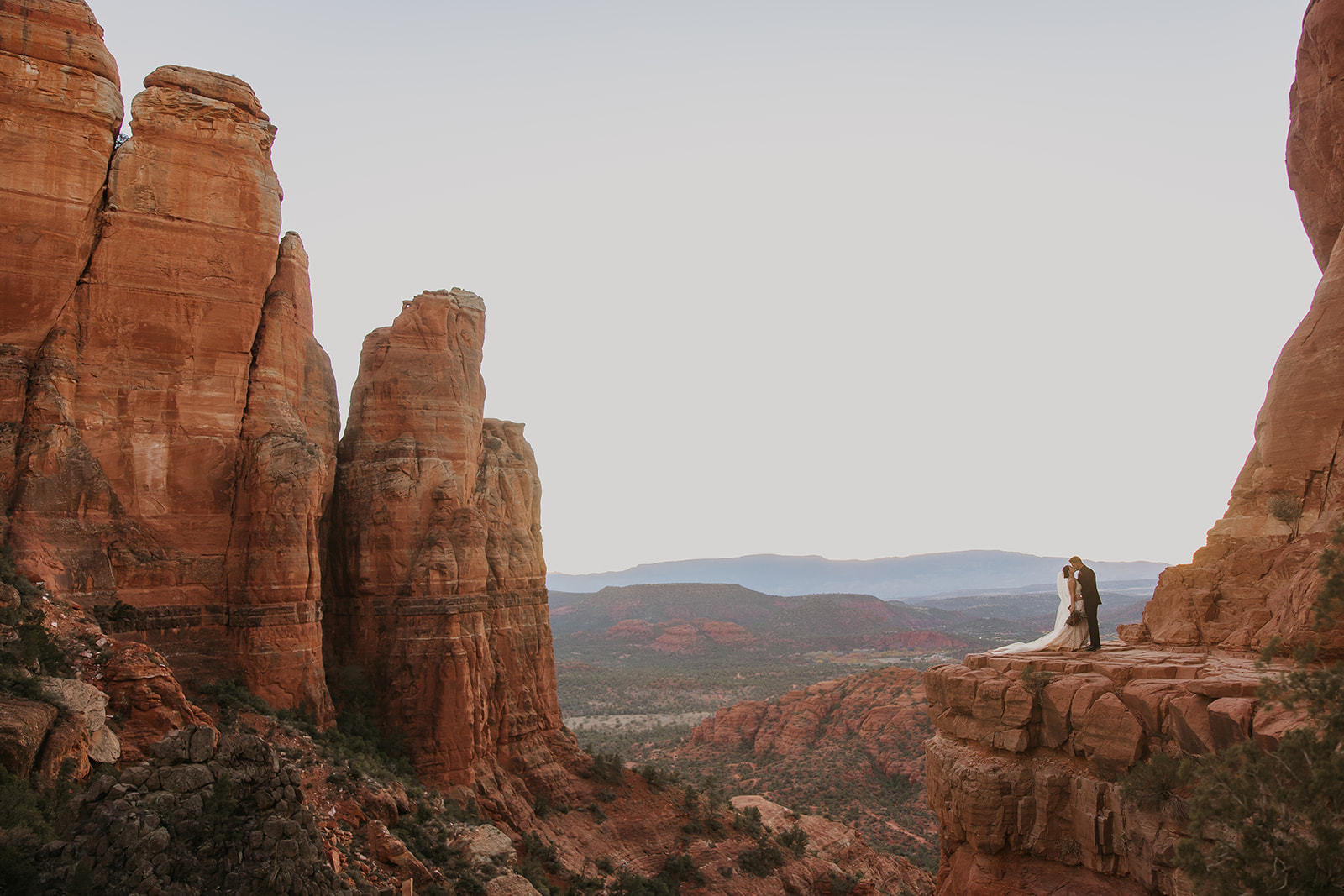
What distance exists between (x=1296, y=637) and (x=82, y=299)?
2605 cm

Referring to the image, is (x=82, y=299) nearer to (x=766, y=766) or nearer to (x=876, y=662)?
(x=766, y=766)

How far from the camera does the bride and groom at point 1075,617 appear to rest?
1802 cm

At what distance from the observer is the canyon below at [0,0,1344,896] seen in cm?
1259

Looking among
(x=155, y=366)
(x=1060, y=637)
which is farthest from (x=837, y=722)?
(x=155, y=366)

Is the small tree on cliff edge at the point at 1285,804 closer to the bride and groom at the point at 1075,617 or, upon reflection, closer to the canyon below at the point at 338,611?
the canyon below at the point at 338,611

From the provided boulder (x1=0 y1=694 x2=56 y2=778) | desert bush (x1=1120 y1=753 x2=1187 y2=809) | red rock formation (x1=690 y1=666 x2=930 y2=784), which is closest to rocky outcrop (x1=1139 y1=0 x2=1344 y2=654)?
desert bush (x1=1120 y1=753 x2=1187 y2=809)

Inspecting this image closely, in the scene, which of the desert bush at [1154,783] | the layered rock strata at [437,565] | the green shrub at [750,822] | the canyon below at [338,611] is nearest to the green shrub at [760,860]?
the canyon below at [338,611]

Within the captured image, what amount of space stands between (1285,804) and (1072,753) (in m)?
5.30

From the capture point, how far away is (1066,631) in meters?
18.5

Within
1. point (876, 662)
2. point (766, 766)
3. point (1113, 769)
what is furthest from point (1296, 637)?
point (876, 662)

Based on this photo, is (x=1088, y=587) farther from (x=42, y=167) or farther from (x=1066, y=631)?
(x=42, y=167)

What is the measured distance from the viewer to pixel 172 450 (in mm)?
21375

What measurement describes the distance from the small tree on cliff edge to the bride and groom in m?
6.85

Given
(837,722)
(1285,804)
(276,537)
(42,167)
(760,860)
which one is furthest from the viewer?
(837,722)
